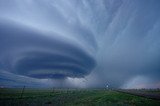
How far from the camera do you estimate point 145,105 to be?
29281 mm

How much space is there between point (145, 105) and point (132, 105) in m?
2.28

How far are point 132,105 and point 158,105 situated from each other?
13.6 ft

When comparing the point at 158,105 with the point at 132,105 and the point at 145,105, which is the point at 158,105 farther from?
the point at 132,105

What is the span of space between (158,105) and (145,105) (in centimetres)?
233

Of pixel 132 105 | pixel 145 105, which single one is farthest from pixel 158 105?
pixel 132 105

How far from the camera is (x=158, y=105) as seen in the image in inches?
1085
